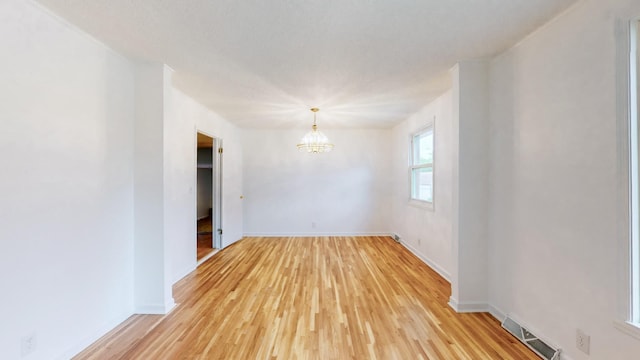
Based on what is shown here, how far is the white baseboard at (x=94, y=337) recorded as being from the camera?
196 centimetres

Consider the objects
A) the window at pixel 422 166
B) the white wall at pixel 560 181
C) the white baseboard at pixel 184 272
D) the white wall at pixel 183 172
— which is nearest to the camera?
the white wall at pixel 560 181

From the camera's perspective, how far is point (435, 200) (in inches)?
157

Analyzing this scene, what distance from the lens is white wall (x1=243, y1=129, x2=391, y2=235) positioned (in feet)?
20.1

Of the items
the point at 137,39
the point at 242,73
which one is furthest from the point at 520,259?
the point at 137,39

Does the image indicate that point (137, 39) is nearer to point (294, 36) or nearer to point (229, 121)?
point (294, 36)

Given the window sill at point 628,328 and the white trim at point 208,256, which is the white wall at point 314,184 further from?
the window sill at point 628,328

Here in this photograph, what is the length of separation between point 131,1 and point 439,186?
12.7 feet

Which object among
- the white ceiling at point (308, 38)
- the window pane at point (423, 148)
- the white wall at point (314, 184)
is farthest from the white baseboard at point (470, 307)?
the white wall at point (314, 184)

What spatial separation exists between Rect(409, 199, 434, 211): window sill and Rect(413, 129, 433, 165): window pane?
68cm

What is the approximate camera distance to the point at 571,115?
1.82m

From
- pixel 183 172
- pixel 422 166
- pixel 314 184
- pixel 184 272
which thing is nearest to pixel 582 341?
pixel 422 166

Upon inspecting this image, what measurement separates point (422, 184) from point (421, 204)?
42 cm

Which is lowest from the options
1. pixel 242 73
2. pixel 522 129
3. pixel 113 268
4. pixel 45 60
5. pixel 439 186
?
pixel 113 268

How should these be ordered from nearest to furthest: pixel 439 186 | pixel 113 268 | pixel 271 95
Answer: pixel 113 268
pixel 271 95
pixel 439 186
